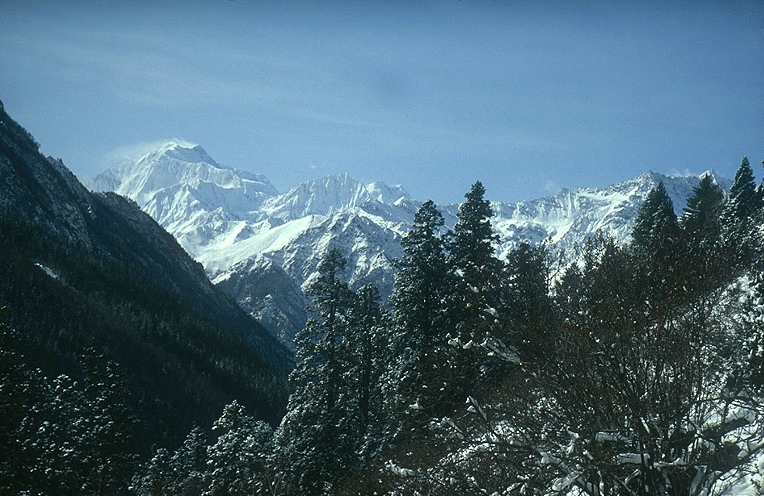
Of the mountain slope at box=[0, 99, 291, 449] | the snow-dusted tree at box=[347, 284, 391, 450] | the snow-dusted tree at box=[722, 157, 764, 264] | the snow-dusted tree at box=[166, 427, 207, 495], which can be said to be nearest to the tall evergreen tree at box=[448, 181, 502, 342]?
the snow-dusted tree at box=[347, 284, 391, 450]

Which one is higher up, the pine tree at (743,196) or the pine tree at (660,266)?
the pine tree at (743,196)

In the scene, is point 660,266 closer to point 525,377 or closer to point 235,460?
point 525,377

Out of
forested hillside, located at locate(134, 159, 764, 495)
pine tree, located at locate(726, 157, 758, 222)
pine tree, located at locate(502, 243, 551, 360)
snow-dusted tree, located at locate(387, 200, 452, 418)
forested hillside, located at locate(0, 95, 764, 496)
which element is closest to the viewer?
forested hillside, located at locate(134, 159, 764, 495)

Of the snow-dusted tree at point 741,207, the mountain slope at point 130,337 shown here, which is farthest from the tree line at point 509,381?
the mountain slope at point 130,337

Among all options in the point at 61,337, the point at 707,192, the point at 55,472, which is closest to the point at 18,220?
the point at 61,337

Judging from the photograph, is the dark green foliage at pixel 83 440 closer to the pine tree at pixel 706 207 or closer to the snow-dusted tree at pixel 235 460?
the snow-dusted tree at pixel 235 460

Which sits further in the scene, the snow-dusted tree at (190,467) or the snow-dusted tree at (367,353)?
the snow-dusted tree at (190,467)

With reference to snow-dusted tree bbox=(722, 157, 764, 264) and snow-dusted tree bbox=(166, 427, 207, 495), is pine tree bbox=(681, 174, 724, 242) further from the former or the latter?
snow-dusted tree bbox=(166, 427, 207, 495)

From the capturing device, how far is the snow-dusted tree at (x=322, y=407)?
81.3ft

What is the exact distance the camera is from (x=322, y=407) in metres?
25.6

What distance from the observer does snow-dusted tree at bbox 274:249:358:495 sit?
24.8 m

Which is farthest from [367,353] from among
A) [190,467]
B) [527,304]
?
[190,467]

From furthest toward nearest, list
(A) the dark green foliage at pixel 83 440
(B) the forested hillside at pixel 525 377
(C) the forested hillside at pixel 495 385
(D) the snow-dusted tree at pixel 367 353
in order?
(A) the dark green foliage at pixel 83 440 → (D) the snow-dusted tree at pixel 367 353 → (C) the forested hillside at pixel 495 385 → (B) the forested hillside at pixel 525 377

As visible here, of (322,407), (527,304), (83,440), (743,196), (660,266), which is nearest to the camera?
(660,266)
